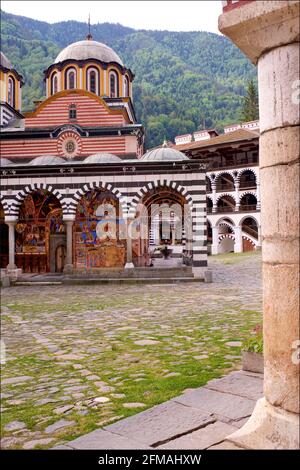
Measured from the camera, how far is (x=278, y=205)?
206 cm

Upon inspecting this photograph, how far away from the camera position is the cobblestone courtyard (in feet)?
11.3

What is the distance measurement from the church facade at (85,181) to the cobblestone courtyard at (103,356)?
22.8ft

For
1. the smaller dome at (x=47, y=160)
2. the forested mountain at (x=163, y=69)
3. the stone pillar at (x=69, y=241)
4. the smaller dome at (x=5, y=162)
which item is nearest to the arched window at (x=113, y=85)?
the smaller dome at (x=47, y=160)

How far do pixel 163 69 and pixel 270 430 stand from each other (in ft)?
310

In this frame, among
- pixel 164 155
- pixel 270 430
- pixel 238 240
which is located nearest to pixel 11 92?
pixel 164 155

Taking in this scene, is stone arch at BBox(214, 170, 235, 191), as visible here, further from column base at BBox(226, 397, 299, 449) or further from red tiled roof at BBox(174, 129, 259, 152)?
column base at BBox(226, 397, 299, 449)

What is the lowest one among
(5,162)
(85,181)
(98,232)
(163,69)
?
(98,232)

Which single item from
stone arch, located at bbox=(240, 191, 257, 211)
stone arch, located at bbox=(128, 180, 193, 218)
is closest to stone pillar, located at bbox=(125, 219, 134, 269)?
stone arch, located at bbox=(128, 180, 193, 218)

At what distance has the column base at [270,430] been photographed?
198 centimetres

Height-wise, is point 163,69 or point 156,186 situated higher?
point 163,69

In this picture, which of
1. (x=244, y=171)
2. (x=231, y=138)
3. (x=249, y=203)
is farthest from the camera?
(x=249, y=203)

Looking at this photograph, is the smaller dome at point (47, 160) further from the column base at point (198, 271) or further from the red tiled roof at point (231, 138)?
the red tiled roof at point (231, 138)

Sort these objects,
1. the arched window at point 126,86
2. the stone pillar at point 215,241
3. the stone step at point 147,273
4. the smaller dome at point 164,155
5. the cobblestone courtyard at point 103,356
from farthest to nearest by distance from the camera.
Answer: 1. the stone pillar at point 215,241
2. the arched window at point 126,86
3. the smaller dome at point 164,155
4. the stone step at point 147,273
5. the cobblestone courtyard at point 103,356

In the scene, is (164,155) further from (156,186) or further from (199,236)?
(199,236)
